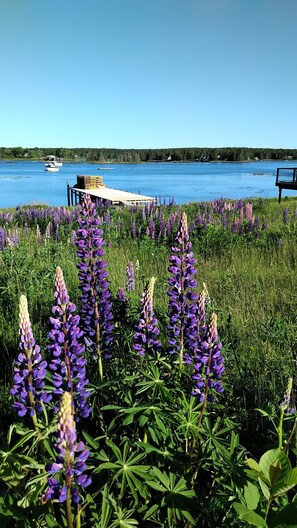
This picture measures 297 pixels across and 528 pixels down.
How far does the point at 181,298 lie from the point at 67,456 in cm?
121

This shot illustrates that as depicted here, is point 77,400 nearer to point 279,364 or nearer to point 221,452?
point 221,452

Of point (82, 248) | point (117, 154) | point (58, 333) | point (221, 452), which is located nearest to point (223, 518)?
point (221, 452)

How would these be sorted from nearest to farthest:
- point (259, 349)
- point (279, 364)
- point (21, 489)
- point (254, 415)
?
point (21, 489), point (254, 415), point (279, 364), point (259, 349)

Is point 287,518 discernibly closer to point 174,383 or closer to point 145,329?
point 174,383

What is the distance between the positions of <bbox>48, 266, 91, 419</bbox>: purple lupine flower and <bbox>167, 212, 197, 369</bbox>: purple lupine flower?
647 millimetres

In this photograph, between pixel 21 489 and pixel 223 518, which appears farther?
pixel 223 518

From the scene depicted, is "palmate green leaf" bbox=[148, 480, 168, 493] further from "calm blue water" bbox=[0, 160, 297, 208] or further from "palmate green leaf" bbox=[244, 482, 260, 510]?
"calm blue water" bbox=[0, 160, 297, 208]

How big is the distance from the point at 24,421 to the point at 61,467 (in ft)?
3.31

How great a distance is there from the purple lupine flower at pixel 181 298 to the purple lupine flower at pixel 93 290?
389 millimetres

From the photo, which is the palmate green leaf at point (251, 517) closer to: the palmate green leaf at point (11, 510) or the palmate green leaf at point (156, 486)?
the palmate green leaf at point (156, 486)

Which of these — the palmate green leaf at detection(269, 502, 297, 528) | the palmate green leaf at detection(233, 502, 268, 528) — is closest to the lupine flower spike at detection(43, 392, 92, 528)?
the palmate green leaf at detection(233, 502, 268, 528)

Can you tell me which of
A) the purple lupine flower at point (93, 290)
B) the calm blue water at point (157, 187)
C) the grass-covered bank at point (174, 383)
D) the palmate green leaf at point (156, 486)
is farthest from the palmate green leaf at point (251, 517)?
the calm blue water at point (157, 187)

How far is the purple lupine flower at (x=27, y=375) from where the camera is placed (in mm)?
1609

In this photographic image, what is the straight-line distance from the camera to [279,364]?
11.4 ft
